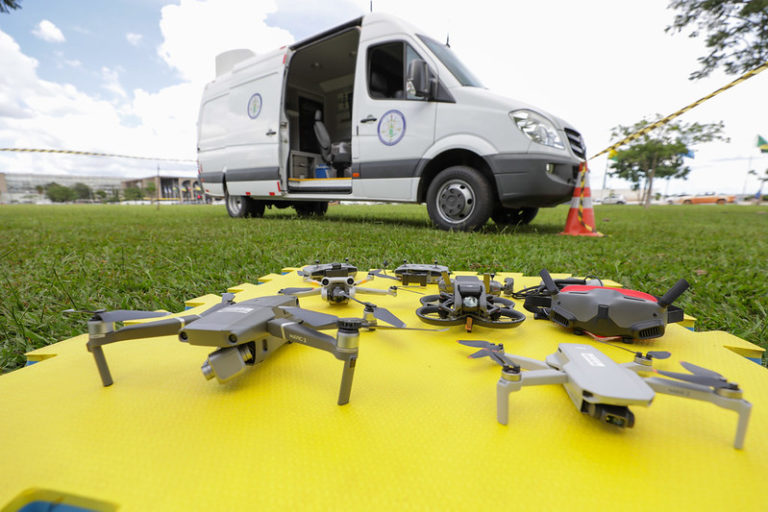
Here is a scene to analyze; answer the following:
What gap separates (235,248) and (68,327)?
57.1 inches

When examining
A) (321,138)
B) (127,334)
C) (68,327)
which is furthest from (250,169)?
(127,334)

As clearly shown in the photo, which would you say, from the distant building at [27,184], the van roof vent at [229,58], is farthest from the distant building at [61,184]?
the van roof vent at [229,58]

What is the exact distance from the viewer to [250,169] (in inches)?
221

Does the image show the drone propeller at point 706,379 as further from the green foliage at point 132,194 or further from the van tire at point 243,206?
the green foliage at point 132,194

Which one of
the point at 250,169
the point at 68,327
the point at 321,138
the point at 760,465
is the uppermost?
the point at 321,138

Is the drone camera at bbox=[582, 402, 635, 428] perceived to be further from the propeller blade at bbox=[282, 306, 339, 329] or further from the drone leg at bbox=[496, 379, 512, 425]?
the propeller blade at bbox=[282, 306, 339, 329]

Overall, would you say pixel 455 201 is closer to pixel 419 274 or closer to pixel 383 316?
pixel 419 274

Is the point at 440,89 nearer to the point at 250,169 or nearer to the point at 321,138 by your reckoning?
the point at 321,138

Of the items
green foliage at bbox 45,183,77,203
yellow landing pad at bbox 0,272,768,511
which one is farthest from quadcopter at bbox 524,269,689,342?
green foliage at bbox 45,183,77,203

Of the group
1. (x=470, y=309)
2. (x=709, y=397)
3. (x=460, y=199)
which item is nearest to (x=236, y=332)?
(x=470, y=309)

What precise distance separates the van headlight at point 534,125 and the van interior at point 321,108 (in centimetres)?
231

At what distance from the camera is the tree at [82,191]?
54531 millimetres

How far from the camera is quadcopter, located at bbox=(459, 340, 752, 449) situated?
544 millimetres

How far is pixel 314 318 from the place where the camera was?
0.72m
